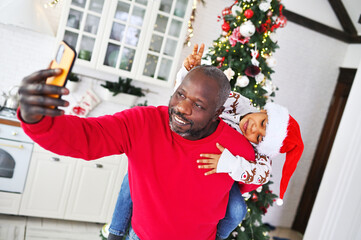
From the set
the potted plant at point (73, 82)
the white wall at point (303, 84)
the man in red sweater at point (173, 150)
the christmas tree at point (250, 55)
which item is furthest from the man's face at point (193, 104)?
the white wall at point (303, 84)

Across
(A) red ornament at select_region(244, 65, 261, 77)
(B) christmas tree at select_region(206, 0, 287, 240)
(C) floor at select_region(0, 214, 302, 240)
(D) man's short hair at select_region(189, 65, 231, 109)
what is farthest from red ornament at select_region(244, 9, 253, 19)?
(C) floor at select_region(0, 214, 302, 240)

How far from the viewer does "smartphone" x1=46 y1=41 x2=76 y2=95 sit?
2.57 ft

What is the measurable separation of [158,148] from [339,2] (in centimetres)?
421

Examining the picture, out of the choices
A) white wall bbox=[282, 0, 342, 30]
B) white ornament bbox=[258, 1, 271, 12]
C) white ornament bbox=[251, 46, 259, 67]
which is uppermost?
white wall bbox=[282, 0, 342, 30]

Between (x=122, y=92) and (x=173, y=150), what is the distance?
8.72ft

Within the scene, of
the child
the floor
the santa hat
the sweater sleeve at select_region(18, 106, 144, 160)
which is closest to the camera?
the sweater sleeve at select_region(18, 106, 144, 160)

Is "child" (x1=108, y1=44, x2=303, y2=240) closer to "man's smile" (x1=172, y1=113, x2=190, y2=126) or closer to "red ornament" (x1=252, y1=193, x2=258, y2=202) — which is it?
"man's smile" (x1=172, y1=113, x2=190, y2=126)

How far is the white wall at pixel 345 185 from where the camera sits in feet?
9.81

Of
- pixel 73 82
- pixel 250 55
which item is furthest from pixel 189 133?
pixel 73 82

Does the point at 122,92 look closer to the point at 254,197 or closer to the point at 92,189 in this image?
the point at 92,189

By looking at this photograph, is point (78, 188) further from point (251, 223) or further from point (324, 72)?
point (324, 72)

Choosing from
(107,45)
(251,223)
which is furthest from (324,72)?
(107,45)

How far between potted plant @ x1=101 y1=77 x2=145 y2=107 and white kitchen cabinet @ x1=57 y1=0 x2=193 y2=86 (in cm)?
33

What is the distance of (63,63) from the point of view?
31.7 inches
